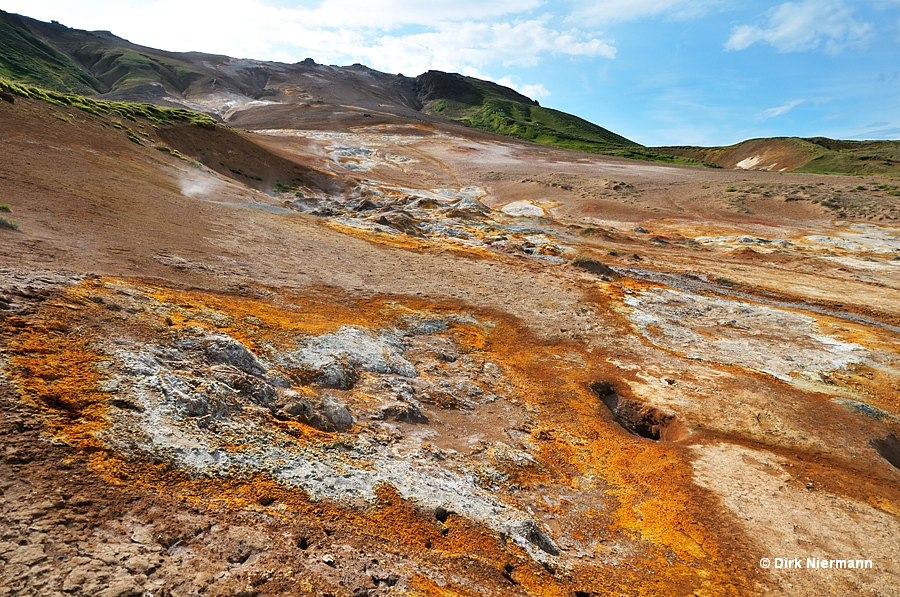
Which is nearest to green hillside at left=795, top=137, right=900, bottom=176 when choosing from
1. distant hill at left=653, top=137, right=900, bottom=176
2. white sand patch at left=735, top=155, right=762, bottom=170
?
distant hill at left=653, top=137, right=900, bottom=176

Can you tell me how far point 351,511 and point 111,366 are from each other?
483 cm

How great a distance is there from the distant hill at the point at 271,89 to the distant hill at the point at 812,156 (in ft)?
33.0

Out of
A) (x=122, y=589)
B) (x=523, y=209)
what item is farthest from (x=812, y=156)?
(x=122, y=589)

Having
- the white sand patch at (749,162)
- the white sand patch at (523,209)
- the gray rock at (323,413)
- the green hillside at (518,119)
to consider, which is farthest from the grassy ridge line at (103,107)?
the white sand patch at (749,162)

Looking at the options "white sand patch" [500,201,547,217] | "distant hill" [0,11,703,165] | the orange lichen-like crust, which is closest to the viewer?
the orange lichen-like crust

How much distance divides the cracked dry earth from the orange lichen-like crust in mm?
51

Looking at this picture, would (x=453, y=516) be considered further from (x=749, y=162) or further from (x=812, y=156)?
(x=749, y=162)

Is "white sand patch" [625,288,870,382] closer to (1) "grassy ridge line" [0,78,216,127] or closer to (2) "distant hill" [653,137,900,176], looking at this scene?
(1) "grassy ridge line" [0,78,216,127]

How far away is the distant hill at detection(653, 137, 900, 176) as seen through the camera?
6662 centimetres

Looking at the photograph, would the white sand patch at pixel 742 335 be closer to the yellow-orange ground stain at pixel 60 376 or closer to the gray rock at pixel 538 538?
the gray rock at pixel 538 538

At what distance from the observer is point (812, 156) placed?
248ft

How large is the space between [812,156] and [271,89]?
421 feet

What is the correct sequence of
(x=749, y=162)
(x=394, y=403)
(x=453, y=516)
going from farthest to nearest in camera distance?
(x=749, y=162), (x=394, y=403), (x=453, y=516)

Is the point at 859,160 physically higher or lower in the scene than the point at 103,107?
higher
